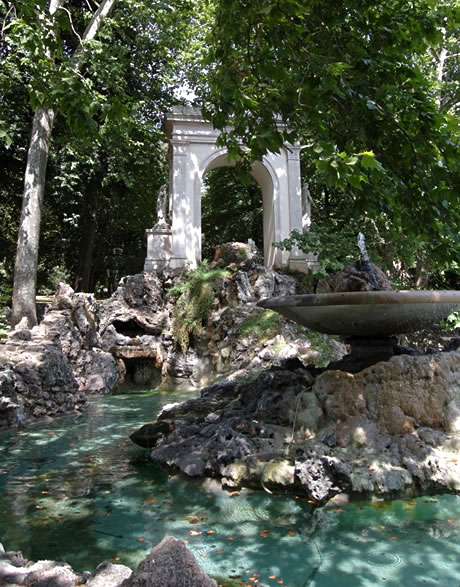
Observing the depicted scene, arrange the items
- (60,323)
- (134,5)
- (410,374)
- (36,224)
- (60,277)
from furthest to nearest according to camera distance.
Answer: (60,277) < (134,5) < (36,224) < (60,323) < (410,374)

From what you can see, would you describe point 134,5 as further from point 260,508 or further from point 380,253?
point 260,508

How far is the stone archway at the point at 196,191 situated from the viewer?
18297mm

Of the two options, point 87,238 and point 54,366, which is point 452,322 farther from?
point 87,238

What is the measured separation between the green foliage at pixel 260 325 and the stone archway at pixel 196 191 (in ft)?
16.2

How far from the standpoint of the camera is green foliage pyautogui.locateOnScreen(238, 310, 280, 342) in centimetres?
1296

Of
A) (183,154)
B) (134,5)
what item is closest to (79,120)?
(134,5)

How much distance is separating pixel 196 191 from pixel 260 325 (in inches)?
303

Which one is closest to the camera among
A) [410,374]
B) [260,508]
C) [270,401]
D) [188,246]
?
[260,508]

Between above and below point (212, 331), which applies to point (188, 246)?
above

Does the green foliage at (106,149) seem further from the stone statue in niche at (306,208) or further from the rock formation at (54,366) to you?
the stone statue in niche at (306,208)

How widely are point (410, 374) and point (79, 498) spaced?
3480 mm

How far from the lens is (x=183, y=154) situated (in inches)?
740

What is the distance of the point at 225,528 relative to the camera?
3727 mm

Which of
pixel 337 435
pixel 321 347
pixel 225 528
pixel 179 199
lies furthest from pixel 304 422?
pixel 179 199
